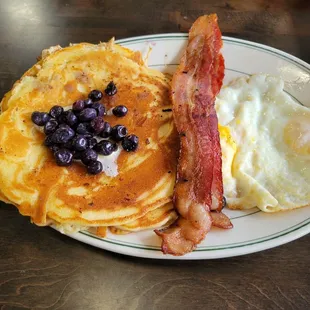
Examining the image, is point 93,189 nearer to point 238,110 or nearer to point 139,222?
point 139,222

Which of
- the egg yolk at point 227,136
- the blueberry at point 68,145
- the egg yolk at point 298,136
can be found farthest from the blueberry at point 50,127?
the egg yolk at point 298,136

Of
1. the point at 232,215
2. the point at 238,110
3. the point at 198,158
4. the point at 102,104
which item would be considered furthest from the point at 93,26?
the point at 232,215

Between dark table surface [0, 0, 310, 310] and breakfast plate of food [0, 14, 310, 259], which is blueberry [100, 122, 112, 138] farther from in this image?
dark table surface [0, 0, 310, 310]

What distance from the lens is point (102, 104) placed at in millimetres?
2152

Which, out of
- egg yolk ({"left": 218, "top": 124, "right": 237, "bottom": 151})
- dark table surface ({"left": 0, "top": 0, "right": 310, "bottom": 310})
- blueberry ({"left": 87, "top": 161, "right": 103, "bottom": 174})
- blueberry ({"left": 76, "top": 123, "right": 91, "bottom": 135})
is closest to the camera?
dark table surface ({"left": 0, "top": 0, "right": 310, "bottom": 310})

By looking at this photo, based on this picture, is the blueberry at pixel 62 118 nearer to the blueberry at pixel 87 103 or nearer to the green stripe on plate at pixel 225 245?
the blueberry at pixel 87 103

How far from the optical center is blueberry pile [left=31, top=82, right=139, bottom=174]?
A: 1902mm

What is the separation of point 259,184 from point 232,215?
0.21m

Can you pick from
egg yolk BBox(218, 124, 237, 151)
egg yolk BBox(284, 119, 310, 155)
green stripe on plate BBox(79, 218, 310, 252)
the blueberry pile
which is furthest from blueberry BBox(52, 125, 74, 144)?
egg yolk BBox(284, 119, 310, 155)

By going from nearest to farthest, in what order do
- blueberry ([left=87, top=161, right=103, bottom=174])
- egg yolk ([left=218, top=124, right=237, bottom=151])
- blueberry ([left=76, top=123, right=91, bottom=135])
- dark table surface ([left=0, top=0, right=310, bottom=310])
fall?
dark table surface ([left=0, top=0, right=310, bottom=310]) < blueberry ([left=87, top=161, right=103, bottom=174]) < blueberry ([left=76, top=123, right=91, bottom=135]) < egg yolk ([left=218, top=124, right=237, bottom=151])

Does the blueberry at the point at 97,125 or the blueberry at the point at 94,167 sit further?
the blueberry at the point at 97,125

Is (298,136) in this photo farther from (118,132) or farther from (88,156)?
(88,156)

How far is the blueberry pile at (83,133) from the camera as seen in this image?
6.24 ft

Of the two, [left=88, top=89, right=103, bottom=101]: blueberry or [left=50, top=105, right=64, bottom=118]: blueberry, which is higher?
[left=88, top=89, right=103, bottom=101]: blueberry
